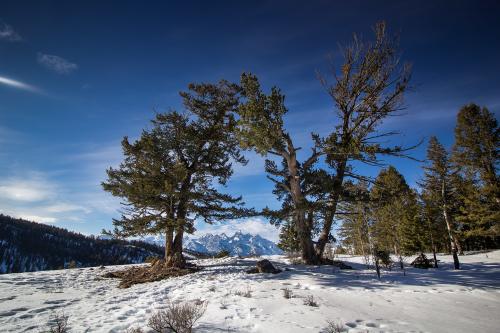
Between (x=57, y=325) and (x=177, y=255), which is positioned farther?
(x=177, y=255)

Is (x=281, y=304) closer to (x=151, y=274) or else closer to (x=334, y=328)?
(x=334, y=328)

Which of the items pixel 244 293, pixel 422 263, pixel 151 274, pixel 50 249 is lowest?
pixel 50 249

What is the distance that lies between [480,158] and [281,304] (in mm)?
27441

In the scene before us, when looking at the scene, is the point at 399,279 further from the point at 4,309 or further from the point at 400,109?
the point at 4,309

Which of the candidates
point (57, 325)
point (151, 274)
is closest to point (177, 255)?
point (151, 274)

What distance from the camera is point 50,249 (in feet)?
522

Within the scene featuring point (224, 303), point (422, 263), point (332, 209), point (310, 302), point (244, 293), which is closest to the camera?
point (310, 302)

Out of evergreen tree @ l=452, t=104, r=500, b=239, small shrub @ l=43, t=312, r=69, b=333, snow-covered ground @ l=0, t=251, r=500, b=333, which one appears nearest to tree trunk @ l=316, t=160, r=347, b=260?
snow-covered ground @ l=0, t=251, r=500, b=333

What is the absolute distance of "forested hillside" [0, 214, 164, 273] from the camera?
485 feet

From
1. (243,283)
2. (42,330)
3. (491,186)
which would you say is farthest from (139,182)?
(491,186)

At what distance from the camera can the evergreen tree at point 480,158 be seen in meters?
24.4

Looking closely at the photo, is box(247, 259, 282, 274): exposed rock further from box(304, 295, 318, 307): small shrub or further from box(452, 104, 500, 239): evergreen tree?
box(452, 104, 500, 239): evergreen tree

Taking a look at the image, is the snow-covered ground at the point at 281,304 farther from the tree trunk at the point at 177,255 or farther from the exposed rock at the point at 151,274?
the tree trunk at the point at 177,255

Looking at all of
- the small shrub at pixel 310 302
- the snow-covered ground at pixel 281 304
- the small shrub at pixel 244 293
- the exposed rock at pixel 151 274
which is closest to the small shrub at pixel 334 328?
the snow-covered ground at pixel 281 304
